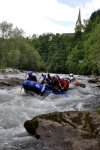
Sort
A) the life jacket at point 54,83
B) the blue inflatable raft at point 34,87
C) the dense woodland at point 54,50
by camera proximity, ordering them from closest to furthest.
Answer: the blue inflatable raft at point 34,87, the life jacket at point 54,83, the dense woodland at point 54,50

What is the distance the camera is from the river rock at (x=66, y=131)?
6984mm

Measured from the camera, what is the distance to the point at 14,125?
30.6 feet

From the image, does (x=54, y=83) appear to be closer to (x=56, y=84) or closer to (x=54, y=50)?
(x=56, y=84)

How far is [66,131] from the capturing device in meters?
7.75

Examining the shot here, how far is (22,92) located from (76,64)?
5943 centimetres

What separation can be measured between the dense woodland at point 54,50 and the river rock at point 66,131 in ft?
115

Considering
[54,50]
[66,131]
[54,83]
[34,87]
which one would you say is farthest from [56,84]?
[54,50]

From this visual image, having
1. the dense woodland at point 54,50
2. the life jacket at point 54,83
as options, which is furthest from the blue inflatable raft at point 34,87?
the dense woodland at point 54,50

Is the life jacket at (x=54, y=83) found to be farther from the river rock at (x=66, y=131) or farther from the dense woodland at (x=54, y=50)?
the dense woodland at (x=54, y=50)

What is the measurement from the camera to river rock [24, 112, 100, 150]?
6984 mm

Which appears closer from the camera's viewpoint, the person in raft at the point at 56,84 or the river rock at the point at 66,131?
the river rock at the point at 66,131

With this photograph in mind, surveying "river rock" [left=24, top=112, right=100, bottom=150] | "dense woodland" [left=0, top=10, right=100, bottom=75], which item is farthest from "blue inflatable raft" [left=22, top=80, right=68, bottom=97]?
"dense woodland" [left=0, top=10, right=100, bottom=75]

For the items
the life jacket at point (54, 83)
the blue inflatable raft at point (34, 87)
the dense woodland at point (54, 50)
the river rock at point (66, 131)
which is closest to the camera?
the river rock at point (66, 131)

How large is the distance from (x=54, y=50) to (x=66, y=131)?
10100 cm
